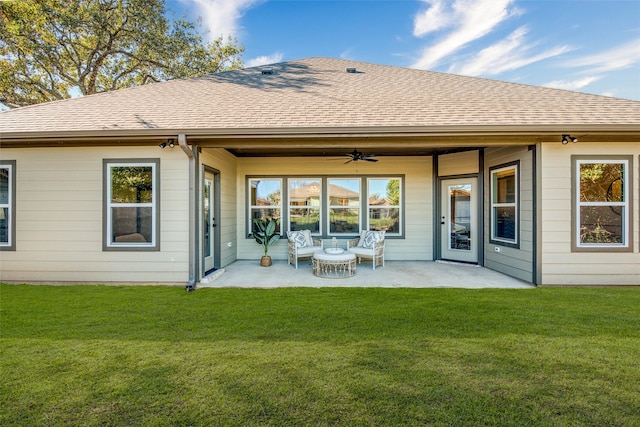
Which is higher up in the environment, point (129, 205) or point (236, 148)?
point (236, 148)

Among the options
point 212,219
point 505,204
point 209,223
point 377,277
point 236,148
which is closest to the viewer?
point 236,148

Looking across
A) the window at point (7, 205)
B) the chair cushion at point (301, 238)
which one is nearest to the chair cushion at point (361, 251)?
the chair cushion at point (301, 238)

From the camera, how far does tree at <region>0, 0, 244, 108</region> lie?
1158cm

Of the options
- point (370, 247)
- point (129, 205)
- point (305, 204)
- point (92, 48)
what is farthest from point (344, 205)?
point (92, 48)

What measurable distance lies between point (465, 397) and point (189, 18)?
55.4 feet

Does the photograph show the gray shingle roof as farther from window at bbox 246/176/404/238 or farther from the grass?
the grass

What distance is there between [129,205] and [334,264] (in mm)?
3945

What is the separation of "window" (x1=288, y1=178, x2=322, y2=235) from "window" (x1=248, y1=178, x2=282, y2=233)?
343mm

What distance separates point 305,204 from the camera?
324 inches

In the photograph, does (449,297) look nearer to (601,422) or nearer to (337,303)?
(337,303)

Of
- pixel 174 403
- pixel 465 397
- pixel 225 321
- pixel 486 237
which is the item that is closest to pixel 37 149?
pixel 225 321

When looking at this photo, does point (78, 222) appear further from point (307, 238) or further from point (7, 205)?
point (307, 238)

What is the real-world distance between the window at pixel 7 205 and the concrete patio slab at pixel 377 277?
360cm

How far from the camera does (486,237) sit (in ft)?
22.9
